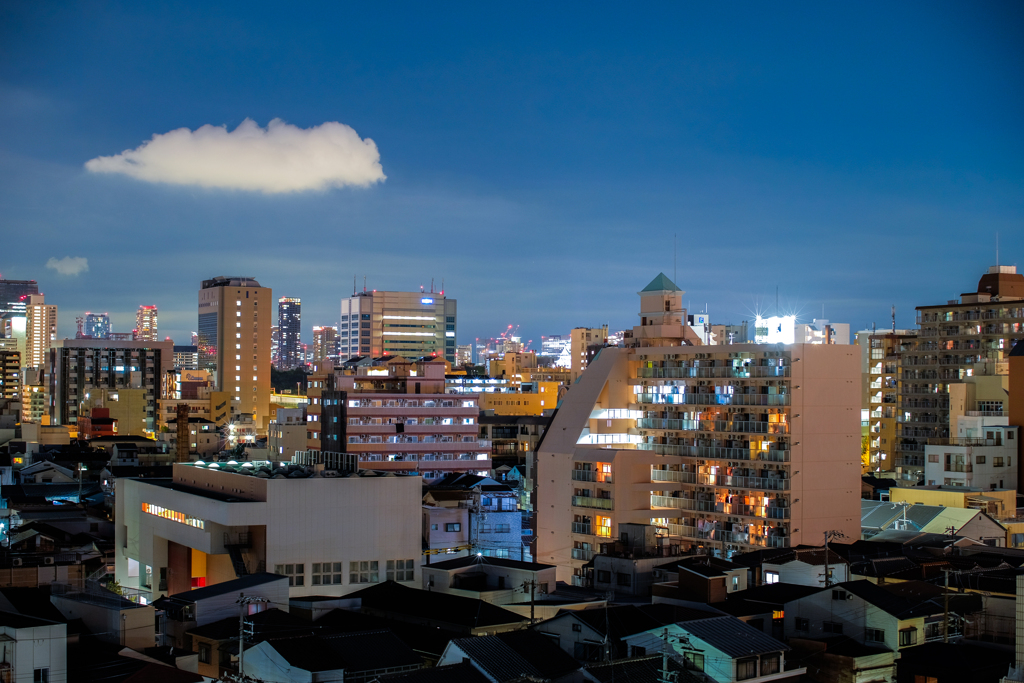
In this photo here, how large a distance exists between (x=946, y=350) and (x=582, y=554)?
3465 cm

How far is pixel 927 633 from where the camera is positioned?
23.0m

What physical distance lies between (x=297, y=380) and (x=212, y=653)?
480 feet

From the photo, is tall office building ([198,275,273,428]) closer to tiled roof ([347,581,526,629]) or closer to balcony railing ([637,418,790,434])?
balcony railing ([637,418,790,434])

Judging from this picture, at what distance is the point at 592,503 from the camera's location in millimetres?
35562

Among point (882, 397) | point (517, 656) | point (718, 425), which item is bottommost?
point (517, 656)

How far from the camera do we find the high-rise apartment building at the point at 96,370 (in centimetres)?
10575

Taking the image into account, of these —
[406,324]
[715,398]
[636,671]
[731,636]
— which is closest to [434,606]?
[636,671]

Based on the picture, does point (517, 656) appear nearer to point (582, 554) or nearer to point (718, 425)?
point (582, 554)

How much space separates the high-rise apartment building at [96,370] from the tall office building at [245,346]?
8.21 m

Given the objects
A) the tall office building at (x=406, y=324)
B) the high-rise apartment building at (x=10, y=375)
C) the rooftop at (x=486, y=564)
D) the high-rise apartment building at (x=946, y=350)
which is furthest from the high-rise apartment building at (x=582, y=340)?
the rooftop at (x=486, y=564)

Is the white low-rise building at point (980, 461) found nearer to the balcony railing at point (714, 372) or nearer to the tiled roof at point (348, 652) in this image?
the balcony railing at point (714, 372)

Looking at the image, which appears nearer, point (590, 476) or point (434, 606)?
point (434, 606)

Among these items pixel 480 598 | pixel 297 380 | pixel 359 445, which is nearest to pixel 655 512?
pixel 480 598

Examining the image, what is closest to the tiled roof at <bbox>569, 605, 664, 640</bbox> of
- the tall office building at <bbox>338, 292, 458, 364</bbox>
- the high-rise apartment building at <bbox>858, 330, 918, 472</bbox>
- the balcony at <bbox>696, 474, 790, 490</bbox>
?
the balcony at <bbox>696, 474, 790, 490</bbox>
